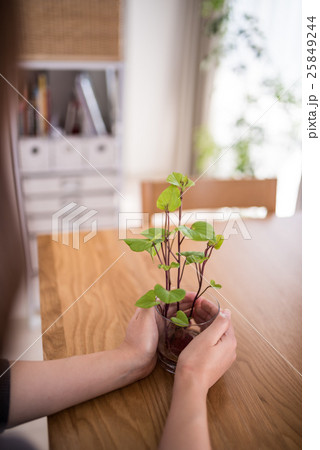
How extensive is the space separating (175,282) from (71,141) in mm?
1419

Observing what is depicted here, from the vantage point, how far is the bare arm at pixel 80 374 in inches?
22.7

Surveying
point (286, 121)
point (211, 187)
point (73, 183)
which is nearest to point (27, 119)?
point (73, 183)

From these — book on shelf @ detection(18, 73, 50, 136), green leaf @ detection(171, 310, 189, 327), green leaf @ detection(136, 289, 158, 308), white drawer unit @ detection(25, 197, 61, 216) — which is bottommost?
green leaf @ detection(171, 310, 189, 327)

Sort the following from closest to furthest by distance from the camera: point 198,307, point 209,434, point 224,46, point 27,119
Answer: point 209,434, point 198,307, point 27,119, point 224,46

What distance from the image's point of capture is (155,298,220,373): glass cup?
0.64m

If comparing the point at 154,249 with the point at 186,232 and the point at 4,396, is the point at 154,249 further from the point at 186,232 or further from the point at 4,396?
the point at 4,396

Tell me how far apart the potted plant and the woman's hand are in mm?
14

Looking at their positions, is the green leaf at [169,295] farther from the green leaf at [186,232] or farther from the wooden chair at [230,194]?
the wooden chair at [230,194]

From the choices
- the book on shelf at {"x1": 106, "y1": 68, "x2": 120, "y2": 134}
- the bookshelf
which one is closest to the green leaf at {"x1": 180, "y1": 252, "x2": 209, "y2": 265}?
the bookshelf

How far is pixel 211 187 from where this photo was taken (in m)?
1.27

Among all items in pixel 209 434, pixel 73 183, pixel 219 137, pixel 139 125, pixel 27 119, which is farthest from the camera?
pixel 139 125

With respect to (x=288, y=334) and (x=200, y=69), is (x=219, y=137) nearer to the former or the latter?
(x=200, y=69)

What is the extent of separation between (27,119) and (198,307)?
1499 millimetres

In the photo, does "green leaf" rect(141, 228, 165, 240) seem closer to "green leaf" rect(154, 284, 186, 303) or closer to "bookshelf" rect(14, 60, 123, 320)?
"green leaf" rect(154, 284, 186, 303)
